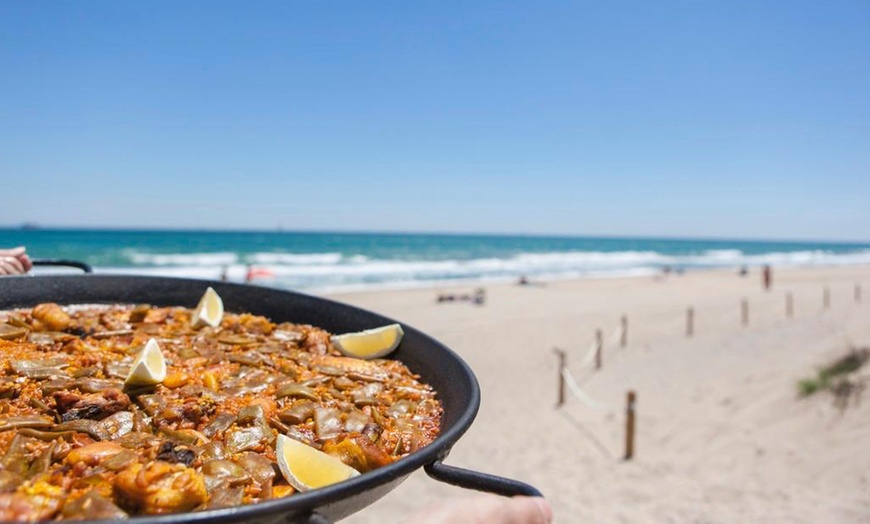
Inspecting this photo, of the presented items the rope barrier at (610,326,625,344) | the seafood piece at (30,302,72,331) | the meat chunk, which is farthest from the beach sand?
the meat chunk

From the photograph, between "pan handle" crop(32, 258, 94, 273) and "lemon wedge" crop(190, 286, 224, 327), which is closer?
"lemon wedge" crop(190, 286, 224, 327)

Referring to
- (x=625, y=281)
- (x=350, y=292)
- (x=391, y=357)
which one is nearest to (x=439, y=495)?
(x=391, y=357)

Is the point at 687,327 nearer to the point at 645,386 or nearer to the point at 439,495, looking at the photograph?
the point at 645,386

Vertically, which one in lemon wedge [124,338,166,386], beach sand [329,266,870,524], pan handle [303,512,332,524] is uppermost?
lemon wedge [124,338,166,386]

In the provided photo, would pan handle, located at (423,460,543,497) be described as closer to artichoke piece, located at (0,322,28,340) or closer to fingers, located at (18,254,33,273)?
artichoke piece, located at (0,322,28,340)

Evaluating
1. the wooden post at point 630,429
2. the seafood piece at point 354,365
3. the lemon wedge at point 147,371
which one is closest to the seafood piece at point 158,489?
the lemon wedge at point 147,371

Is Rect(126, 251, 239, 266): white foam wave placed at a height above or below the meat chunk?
below

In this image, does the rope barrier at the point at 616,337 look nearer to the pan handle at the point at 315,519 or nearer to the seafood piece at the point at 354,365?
the seafood piece at the point at 354,365

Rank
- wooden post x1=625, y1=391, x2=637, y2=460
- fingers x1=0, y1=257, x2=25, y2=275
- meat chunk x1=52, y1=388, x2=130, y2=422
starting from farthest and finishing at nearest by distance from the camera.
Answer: wooden post x1=625, y1=391, x2=637, y2=460
fingers x1=0, y1=257, x2=25, y2=275
meat chunk x1=52, y1=388, x2=130, y2=422
